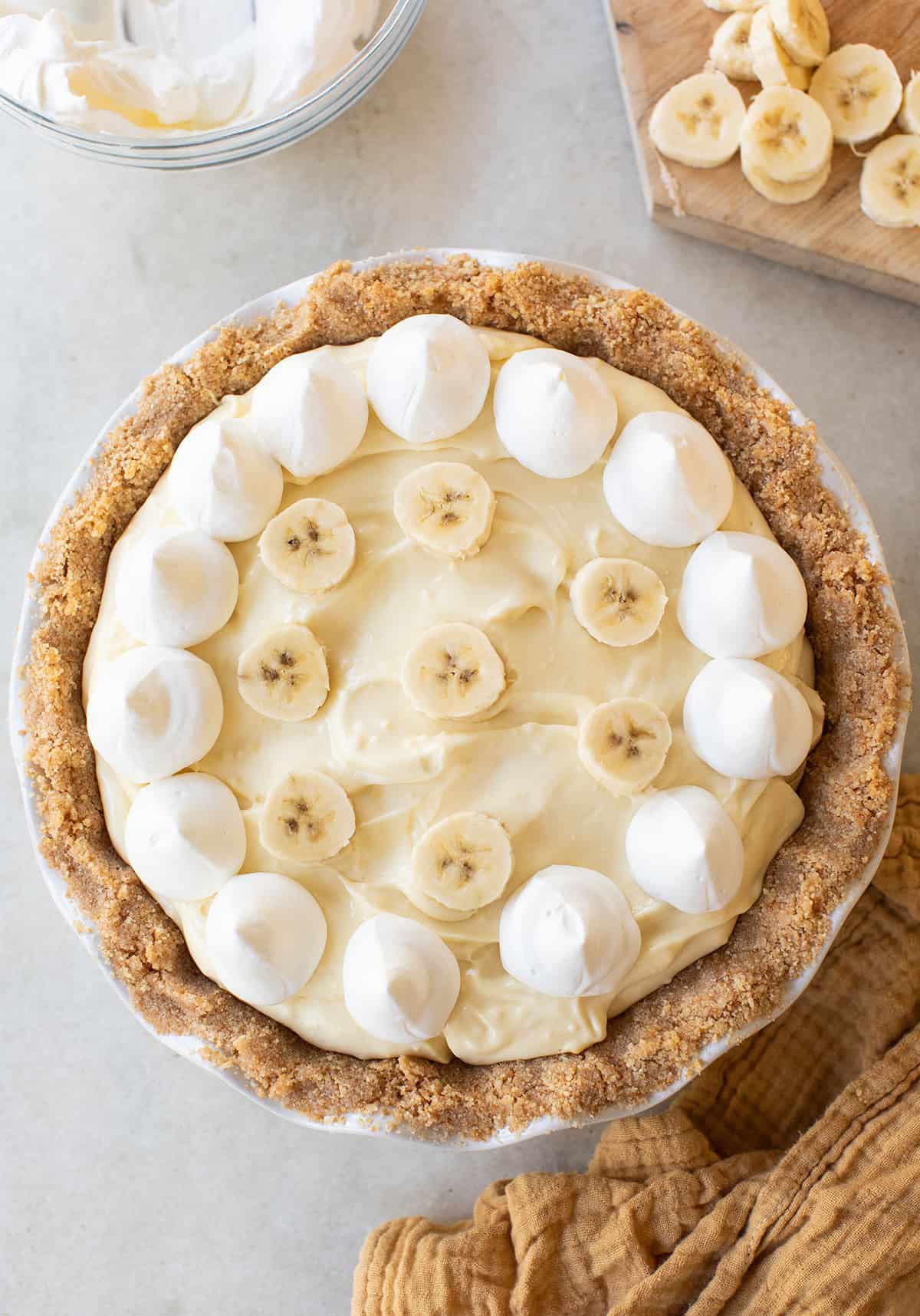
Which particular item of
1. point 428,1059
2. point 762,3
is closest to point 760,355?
point 762,3

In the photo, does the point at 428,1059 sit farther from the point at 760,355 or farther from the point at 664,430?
the point at 760,355

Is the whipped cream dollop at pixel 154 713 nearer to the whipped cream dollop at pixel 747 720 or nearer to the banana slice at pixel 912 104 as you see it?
the whipped cream dollop at pixel 747 720

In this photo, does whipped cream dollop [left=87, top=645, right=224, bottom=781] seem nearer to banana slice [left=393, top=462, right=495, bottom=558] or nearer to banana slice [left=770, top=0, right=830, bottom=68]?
banana slice [left=393, top=462, right=495, bottom=558]

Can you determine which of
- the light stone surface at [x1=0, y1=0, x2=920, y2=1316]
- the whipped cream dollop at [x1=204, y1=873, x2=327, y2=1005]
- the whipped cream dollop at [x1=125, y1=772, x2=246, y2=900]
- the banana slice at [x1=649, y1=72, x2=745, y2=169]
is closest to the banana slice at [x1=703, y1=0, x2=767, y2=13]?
the banana slice at [x1=649, y1=72, x2=745, y2=169]

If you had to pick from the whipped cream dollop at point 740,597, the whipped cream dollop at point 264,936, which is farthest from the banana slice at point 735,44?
the whipped cream dollop at point 264,936

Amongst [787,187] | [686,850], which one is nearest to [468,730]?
[686,850]

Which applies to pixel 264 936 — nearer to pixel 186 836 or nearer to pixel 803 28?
pixel 186 836
